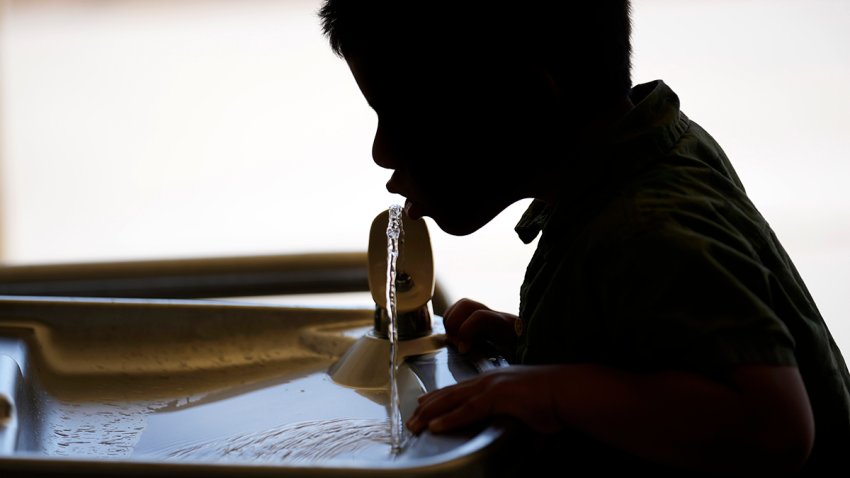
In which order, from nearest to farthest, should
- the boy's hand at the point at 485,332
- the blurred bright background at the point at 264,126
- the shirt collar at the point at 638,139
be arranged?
the shirt collar at the point at 638,139 → the boy's hand at the point at 485,332 → the blurred bright background at the point at 264,126

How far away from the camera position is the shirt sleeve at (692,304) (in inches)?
20.1

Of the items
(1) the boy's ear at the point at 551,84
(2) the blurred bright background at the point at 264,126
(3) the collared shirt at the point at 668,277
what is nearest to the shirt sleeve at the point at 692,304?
(3) the collared shirt at the point at 668,277

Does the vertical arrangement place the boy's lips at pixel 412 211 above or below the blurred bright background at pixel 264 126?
below

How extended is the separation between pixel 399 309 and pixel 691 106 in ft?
5.74

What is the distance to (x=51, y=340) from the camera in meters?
0.80

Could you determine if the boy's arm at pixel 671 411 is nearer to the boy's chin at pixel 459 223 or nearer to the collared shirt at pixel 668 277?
the collared shirt at pixel 668 277

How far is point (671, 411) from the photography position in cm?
52

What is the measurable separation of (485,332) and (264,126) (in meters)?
2.05

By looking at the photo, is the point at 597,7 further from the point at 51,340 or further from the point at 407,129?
the point at 51,340

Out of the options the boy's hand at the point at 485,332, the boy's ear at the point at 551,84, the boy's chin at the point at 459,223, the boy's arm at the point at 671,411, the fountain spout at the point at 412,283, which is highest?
the boy's ear at the point at 551,84

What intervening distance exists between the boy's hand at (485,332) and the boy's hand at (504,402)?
0.57 ft

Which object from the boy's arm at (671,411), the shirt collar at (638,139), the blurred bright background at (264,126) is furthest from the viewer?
the blurred bright background at (264,126)

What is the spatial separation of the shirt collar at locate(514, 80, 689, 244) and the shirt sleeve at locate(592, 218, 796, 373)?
8cm

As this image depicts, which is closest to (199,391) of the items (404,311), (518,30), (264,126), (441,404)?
(404,311)
